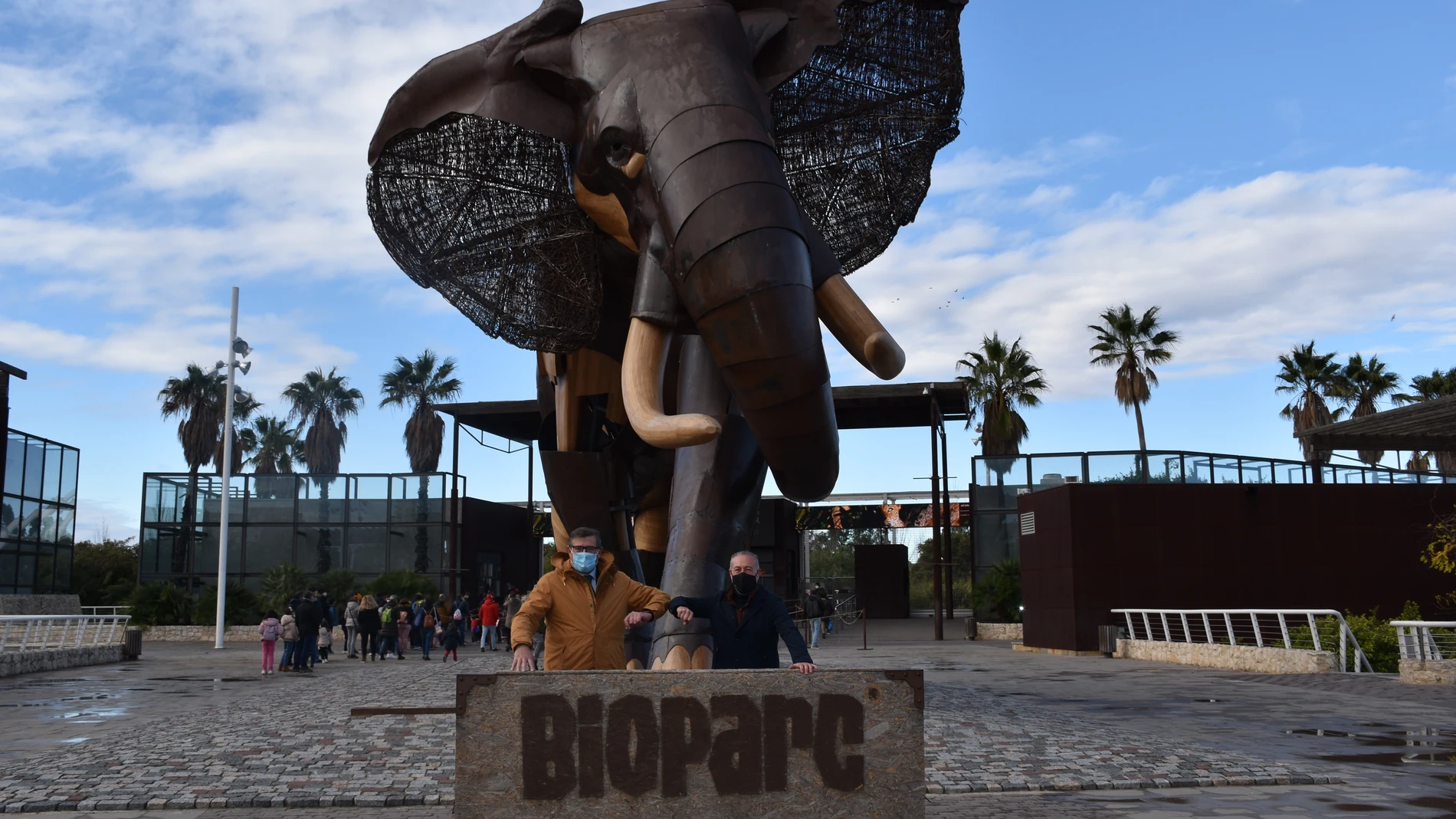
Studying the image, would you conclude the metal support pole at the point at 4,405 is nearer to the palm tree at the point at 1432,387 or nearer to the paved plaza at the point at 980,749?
the paved plaza at the point at 980,749

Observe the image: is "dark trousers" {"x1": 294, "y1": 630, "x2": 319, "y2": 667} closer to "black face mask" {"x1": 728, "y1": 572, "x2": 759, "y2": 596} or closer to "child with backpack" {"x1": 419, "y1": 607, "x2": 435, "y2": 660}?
"child with backpack" {"x1": 419, "y1": 607, "x2": 435, "y2": 660}

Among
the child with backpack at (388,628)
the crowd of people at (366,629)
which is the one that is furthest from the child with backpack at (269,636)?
the child with backpack at (388,628)

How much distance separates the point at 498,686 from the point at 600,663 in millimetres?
1012

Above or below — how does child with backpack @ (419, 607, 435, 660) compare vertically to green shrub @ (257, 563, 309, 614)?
below

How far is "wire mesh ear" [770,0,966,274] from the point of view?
262 inches

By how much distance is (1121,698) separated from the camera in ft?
42.4

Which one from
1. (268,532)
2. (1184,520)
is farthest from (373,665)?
(268,532)

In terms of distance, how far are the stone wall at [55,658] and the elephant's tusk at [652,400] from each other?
53.3 feet

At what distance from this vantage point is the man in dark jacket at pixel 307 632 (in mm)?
19938

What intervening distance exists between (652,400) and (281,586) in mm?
30033

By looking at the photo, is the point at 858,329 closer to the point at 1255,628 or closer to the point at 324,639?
the point at 1255,628

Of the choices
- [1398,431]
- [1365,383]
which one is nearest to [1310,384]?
[1365,383]

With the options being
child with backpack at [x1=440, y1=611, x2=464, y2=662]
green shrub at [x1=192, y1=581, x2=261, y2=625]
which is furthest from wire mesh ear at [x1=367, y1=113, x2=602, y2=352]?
green shrub at [x1=192, y1=581, x2=261, y2=625]

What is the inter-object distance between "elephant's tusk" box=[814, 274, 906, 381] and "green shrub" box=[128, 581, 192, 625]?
104ft
